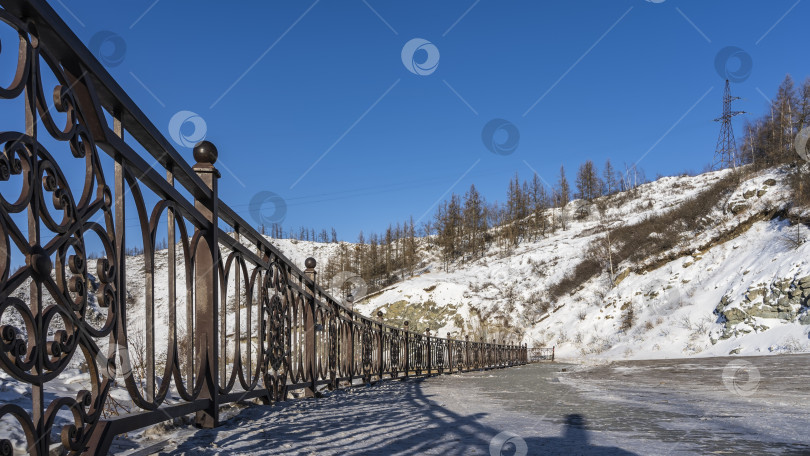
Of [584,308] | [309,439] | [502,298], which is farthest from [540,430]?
[502,298]

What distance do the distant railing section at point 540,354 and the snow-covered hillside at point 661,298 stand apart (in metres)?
0.81

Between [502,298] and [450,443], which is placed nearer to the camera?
[450,443]

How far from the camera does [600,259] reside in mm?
44125

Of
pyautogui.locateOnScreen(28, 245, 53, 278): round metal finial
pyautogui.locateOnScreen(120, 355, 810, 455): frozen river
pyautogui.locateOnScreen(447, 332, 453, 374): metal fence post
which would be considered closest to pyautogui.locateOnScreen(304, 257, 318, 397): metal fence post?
pyautogui.locateOnScreen(120, 355, 810, 455): frozen river

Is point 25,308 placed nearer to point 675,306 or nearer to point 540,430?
point 540,430

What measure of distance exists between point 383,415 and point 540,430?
3.98 feet

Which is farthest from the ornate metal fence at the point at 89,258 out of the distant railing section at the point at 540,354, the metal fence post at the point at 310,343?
the distant railing section at the point at 540,354

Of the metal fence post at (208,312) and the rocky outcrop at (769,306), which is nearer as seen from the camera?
the metal fence post at (208,312)

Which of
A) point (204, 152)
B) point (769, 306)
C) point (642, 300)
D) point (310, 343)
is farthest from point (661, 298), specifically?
point (204, 152)

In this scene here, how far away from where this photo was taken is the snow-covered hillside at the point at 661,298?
65.6 ft

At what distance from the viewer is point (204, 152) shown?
313 centimetres

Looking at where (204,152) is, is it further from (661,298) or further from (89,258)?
(661,298)

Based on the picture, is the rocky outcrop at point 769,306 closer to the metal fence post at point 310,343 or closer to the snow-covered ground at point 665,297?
the snow-covered ground at point 665,297

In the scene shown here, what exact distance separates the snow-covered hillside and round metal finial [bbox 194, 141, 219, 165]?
18.6m
